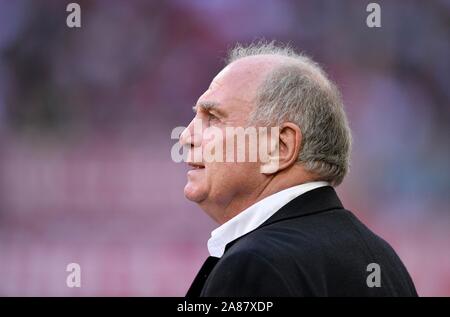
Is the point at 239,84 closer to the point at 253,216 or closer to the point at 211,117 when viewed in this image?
the point at 211,117

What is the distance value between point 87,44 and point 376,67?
1867 millimetres

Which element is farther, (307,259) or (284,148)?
(284,148)

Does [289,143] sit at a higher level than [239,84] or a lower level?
lower

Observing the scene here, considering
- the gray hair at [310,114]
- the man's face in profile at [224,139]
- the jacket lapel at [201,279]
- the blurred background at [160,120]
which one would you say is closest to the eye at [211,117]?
the man's face in profile at [224,139]

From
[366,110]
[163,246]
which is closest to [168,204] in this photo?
[163,246]

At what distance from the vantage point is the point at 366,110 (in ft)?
16.6

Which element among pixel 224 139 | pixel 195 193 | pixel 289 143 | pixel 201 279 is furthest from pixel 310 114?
pixel 201 279

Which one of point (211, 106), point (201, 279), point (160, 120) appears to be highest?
point (160, 120)

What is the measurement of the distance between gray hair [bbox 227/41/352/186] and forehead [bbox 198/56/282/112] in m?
0.02

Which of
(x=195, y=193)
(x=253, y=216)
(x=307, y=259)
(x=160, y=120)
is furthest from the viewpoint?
(x=160, y=120)

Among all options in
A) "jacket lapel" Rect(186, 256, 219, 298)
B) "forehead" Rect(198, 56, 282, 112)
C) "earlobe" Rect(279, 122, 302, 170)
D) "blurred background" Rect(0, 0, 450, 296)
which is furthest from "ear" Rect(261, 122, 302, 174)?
"blurred background" Rect(0, 0, 450, 296)

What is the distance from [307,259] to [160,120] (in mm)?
3625

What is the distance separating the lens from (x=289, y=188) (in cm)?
179

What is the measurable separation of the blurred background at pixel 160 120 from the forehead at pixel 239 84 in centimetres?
294
